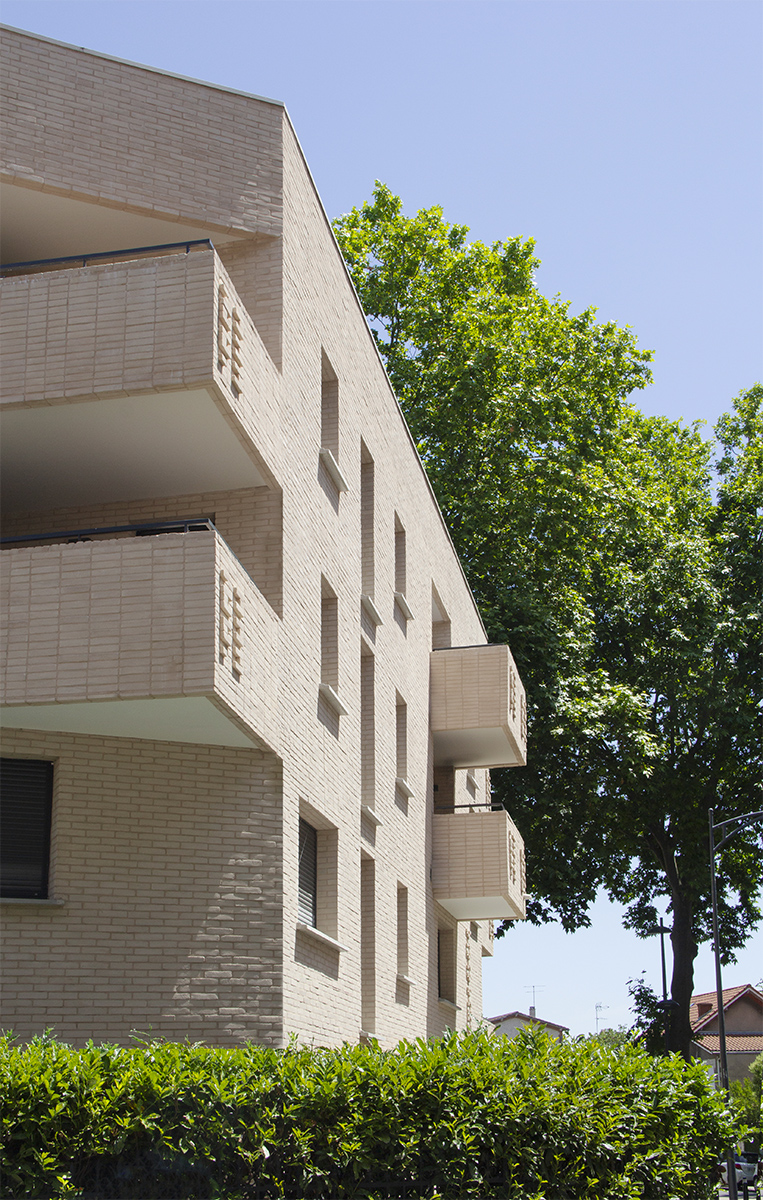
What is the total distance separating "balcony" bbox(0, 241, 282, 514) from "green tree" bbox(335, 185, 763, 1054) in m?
18.8

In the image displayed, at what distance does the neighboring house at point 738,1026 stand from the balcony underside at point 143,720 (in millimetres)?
83170

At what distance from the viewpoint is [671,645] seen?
34906 mm

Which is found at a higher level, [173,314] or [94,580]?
[173,314]

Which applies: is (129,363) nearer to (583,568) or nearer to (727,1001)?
(583,568)

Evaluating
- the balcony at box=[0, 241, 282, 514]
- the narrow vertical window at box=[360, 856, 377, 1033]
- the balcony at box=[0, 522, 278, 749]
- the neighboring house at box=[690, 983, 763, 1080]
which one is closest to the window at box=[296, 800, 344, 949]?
the narrow vertical window at box=[360, 856, 377, 1033]

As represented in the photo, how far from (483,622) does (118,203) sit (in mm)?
18916

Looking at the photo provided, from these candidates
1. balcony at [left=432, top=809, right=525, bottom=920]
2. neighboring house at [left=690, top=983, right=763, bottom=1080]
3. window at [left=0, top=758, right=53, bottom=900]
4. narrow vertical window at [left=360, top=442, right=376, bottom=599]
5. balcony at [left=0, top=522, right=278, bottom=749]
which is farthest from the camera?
neighboring house at [left=690, top=983, right=763, bottom=1080]

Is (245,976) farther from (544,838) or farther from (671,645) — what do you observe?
(671,645)

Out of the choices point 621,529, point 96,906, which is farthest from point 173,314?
point 621,529

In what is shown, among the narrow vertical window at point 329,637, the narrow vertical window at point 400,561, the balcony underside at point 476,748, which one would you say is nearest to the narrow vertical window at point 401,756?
the narrow vertical window at point 400,561

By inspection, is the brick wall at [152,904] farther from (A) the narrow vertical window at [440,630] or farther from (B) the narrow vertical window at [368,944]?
(A) the narrow vertical window at [440,630]

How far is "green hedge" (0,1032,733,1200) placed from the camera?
9.17m

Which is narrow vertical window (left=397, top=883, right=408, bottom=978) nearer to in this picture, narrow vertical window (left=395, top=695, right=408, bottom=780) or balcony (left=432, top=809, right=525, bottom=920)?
narrow vertical window (left=395, top=695, right=408, bottom=780)

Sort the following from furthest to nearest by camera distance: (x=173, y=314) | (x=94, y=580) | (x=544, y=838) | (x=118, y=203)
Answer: (x=544, y=838) < (x=118, y=203) < (x=173, y=314) < (x=94, y=580)
